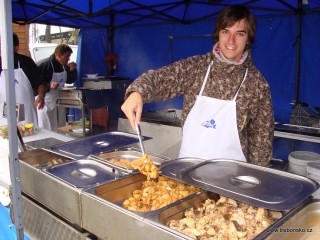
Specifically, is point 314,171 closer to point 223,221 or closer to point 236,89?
point 236,89

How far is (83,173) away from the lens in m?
1.52

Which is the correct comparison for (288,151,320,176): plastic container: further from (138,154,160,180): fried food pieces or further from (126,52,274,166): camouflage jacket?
(138,154,160,180): fried food pieces

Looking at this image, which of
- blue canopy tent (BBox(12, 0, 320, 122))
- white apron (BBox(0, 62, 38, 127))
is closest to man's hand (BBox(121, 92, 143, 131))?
white apron (BBox(0, 62, 38, 127))

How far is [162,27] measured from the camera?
5609 millimetres

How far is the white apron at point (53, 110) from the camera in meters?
5.67

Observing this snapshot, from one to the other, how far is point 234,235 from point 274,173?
0.41 m

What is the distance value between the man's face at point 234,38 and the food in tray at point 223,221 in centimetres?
83

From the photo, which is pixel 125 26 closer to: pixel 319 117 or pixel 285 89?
pixel 285 89

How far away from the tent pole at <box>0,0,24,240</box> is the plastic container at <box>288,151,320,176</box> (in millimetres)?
2784

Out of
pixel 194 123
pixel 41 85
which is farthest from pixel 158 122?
pixel 194 123

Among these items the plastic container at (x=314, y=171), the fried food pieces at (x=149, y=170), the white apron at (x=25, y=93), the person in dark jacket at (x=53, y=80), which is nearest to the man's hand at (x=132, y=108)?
the fried food pieces at (x=149, y=170)

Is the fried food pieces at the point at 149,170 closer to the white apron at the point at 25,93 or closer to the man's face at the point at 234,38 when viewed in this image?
the man's face at the point at 234,38

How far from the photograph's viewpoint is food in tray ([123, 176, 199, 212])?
1.26 meters

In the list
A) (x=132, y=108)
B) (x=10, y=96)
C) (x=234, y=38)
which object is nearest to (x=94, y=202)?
(x=132, y=108)
